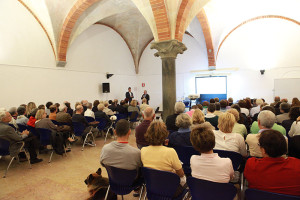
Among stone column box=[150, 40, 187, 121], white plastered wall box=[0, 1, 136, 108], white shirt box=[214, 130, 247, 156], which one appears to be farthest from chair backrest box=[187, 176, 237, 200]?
white plastered wall box=[0, 1, 136, 108]

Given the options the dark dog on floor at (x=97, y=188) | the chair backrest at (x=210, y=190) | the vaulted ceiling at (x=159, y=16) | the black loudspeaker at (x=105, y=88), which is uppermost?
the vaulted ceiling at (x=159, y=16)

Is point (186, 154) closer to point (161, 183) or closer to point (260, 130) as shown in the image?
point (161, 183)

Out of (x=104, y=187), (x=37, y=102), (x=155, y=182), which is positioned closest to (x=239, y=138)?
(x=155, y=182)

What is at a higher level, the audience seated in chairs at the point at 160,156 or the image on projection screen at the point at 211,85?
the image on projection screen at the point at 211,85

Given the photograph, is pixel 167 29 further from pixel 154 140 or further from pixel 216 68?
pixel 216 68

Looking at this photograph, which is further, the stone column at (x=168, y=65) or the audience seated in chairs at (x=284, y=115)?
the stone column at (x=168, y=65)

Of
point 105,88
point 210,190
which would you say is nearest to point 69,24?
point 105,88

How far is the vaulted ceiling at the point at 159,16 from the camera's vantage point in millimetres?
5887

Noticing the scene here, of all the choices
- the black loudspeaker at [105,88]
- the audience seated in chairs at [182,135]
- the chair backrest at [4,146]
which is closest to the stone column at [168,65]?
the audience seated in chairs at [182,135]

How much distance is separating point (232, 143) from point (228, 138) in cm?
8

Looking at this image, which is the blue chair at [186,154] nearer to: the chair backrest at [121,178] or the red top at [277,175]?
the chair backrest at [121,178]

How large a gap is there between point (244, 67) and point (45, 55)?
10002 mm

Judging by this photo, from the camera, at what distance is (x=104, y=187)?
291 cm

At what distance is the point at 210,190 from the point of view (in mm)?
1645
